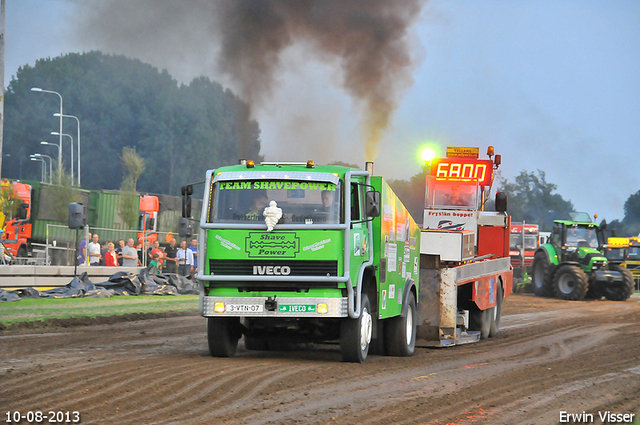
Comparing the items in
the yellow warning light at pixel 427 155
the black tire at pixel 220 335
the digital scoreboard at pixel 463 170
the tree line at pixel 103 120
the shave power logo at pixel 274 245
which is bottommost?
the black tire at pixel 220 335

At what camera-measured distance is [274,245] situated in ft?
32.9

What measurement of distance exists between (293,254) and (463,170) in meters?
8.51

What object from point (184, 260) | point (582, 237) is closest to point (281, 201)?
point (184, 260)

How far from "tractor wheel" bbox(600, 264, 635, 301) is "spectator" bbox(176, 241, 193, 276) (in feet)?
49.8

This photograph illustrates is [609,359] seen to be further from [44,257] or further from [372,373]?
[44,257]

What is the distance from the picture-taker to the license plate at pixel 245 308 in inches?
397

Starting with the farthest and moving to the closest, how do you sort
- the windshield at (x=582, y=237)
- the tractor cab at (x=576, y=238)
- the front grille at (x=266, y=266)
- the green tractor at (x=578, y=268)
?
the windshield at (x=582, y=237) → the tractor cab at (x=576, y=238) → the green tractor at (x=578, y=268) → the front grille at (x=266, y=266)

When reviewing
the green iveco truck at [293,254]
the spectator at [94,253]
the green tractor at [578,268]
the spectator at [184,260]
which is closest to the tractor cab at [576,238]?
the green tractor at [578,268]

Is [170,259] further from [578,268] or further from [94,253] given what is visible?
[578,268]

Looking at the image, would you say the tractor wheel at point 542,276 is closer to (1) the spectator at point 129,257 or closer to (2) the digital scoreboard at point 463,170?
(2) the digital scoreboard at point 463,170

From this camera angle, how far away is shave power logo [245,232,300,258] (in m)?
10.0

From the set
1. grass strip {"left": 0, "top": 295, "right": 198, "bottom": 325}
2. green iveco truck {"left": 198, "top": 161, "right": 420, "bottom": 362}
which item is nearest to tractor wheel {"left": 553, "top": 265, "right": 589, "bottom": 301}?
grass strip {"left": 0, "top": 295, "right": 198, "bottom": 325}

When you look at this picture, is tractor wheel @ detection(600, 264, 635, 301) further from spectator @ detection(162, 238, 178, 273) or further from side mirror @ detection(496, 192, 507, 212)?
spectator @ detection(162, 238, 178, 273)

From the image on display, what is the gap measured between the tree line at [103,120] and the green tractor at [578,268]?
7298cm
